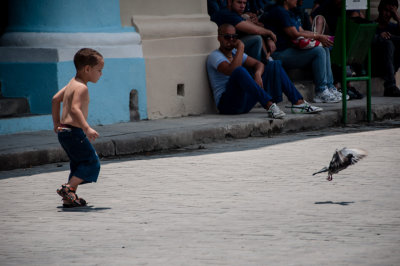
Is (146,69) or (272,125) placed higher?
(146,69)

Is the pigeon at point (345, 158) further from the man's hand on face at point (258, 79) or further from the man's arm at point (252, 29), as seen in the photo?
the man's arm at point (252, 29)

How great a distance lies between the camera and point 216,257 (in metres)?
3.94

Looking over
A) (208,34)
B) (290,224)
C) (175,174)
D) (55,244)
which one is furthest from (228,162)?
(208,34)

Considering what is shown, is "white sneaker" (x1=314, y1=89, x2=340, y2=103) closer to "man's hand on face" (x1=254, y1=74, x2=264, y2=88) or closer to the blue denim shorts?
"man's hand on face" (x1=254, y1=74, x2=264, y2=88)

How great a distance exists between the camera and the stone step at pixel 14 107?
934 cm

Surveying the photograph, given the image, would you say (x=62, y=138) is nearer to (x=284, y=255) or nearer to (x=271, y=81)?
(x=284, y=255)

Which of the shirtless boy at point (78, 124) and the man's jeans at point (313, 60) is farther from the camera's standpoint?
the man's jeans at point (313, 60)

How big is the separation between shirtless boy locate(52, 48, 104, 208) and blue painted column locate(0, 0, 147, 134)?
138 inches

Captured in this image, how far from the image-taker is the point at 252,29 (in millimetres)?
11258

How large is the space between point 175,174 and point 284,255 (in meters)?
2.94

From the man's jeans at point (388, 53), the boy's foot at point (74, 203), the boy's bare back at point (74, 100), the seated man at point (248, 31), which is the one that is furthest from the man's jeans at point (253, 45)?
the boy's foot at point (74, 203)

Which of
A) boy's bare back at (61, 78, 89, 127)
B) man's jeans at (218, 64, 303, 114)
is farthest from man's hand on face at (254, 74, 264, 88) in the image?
boy's bare back at (61, 78, 89, 127)

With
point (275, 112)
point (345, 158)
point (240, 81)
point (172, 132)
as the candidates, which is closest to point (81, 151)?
point (345, 158)

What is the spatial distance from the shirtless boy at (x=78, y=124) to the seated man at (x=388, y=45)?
8.57m
